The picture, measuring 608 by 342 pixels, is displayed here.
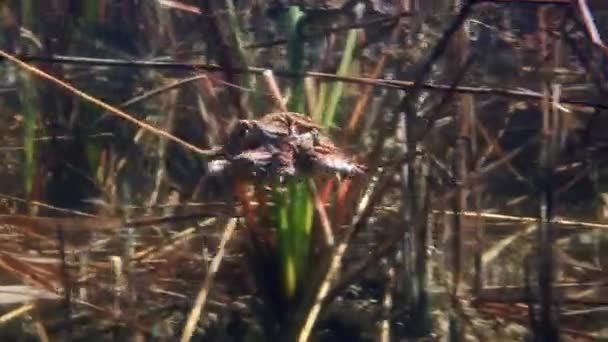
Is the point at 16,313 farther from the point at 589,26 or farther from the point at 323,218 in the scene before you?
the point at 589,26

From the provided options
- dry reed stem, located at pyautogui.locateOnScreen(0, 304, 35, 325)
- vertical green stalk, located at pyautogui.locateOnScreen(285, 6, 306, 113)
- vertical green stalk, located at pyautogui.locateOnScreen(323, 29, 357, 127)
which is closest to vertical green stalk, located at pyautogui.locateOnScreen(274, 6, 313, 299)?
vertical green stalk, located at pyautogui.locateOnScreen(285, 6, 306, 113)

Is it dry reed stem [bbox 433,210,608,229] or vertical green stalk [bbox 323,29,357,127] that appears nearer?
vertical green stalk [bbox 323,29,357,127]

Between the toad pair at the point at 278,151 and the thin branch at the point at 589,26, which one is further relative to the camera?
the toad pair at the point at 278,151

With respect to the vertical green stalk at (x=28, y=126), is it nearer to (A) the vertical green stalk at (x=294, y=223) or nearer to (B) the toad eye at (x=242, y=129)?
(A) the vertical green stalk at (x=294, y=223)

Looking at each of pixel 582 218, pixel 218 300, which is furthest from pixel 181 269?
pixel 582 218

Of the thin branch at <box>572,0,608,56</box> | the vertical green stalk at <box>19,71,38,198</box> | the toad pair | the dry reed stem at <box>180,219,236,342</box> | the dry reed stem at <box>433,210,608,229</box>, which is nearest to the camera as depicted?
the thin branch at <box>572,0,608,56</box>

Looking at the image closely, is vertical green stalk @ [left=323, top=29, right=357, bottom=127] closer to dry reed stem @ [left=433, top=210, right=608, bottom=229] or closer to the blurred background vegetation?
the blurred background vegetation

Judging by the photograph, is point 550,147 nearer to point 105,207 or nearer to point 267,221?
point 267,221

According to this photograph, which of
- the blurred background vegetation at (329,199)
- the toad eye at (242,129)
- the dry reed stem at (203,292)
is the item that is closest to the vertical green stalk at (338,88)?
the blurred background vegetation at (329,199)

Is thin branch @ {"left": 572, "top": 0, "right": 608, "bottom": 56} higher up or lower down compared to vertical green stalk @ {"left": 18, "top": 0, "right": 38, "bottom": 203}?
higher up
